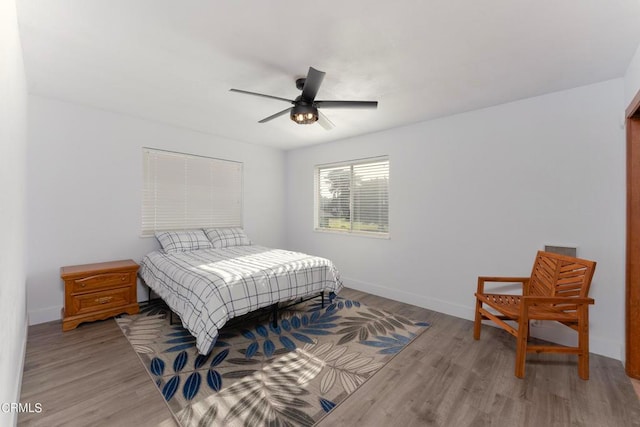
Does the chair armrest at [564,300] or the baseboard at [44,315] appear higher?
the chair armrest at [564,300]

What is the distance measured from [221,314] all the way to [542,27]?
3077mm

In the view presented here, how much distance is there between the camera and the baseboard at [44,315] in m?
2.83

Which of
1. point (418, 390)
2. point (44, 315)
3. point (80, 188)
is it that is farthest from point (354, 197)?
point (44, 315)

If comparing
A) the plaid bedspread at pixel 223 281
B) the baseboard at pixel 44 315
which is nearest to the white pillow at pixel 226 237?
the plaid bedspread at pixel 223 281

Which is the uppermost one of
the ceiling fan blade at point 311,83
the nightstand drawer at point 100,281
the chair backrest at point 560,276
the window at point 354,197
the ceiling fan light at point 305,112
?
the ceiling fan blade at point 311,83

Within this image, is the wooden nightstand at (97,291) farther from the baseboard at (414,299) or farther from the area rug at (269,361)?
the baseboard at (414,299)

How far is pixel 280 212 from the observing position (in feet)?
17.6

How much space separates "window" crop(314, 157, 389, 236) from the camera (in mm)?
4059

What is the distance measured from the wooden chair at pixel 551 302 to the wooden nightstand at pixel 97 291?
150 inches

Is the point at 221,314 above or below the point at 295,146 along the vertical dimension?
below

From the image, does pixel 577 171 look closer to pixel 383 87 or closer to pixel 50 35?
pixel 383 87

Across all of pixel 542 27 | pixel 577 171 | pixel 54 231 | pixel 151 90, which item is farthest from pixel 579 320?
pixel 54 231

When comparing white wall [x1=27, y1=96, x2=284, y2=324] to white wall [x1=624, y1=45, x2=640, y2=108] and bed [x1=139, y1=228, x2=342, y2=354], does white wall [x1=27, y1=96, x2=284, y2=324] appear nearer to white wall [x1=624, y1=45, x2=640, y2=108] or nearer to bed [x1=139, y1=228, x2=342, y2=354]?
bed [x1=139, y1=228, x2=342, y2=354]

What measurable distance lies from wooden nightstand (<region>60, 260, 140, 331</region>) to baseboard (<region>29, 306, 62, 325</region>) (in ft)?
1.30
